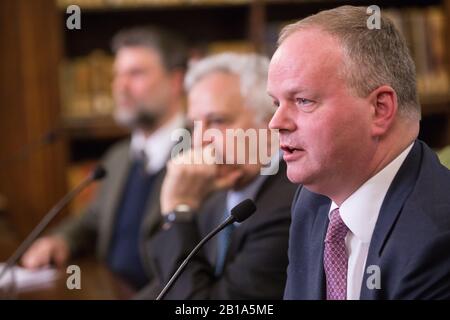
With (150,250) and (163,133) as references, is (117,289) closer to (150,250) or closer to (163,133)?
(150,250)

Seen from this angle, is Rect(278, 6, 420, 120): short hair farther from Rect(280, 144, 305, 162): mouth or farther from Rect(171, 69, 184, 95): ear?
Rect(171, 69, 184, 95): ear

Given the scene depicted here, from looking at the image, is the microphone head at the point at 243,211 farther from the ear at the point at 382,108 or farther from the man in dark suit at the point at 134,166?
the man in dark suit at the point at 134,166

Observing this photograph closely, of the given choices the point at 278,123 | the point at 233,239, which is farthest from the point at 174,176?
the point at 278,123

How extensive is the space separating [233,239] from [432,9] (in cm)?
209

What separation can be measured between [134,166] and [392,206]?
76.1 inches

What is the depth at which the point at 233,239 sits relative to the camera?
1.78 m

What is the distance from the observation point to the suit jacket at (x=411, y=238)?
1.10 m

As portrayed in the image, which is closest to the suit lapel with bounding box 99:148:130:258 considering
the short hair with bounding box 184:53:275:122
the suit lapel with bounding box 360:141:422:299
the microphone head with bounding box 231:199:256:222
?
the short hair with bounding box 184:53:275:122

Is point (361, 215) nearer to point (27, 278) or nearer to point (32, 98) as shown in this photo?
point (27, 278)

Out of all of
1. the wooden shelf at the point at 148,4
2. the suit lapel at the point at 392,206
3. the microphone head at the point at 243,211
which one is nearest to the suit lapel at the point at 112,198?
the wooden shelf at the point at 148,4

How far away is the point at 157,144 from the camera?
9.86 ft

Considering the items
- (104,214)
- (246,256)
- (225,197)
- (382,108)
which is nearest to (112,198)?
(104,214)

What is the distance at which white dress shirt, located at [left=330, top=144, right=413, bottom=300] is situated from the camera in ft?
3.98

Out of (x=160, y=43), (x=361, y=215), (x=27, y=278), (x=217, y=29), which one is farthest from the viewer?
(x=217, y=29)
